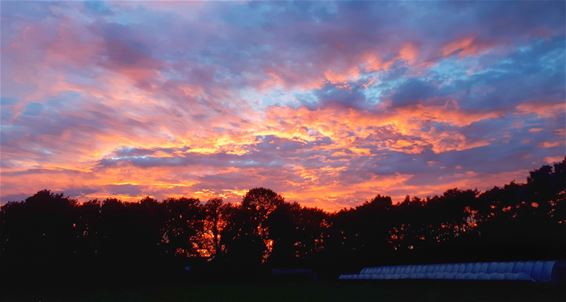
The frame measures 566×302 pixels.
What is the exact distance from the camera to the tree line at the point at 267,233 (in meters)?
66.3

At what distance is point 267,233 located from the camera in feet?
325

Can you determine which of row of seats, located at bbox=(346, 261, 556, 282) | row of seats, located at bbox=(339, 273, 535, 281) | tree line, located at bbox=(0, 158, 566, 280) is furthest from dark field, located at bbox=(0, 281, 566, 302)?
tree line, located at bbox=(0, 158, 566, 280)

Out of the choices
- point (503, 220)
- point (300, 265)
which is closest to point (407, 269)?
point (503, 220)

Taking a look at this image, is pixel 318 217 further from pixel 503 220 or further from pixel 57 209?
pixel 57 209

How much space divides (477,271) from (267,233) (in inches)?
2225

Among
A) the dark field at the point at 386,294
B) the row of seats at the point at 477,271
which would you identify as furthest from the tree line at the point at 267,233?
the dark field at the point at 386,294

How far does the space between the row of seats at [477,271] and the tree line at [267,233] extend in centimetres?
1302

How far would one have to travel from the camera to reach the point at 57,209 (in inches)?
2830

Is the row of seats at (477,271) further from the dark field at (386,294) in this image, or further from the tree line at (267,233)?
the tree line at (267,233)

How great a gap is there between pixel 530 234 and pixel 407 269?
59.4 ft

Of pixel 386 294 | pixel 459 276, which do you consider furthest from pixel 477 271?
pixel 386 294

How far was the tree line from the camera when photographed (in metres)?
66.3

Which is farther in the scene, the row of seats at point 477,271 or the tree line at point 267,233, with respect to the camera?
the tree line at point 267,233

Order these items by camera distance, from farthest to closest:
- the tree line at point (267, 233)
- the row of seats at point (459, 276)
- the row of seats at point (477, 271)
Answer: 1. the tree line at point (267, 233)
2. the row of seats at point (459, 276)
3. the row of seats at point (477, 271)
